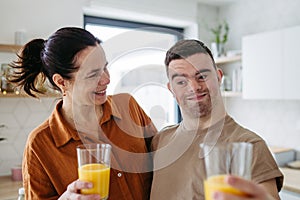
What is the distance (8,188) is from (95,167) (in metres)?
1.69

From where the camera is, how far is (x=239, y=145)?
2.15 feet

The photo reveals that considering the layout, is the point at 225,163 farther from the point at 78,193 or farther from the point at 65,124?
the point at 65,124

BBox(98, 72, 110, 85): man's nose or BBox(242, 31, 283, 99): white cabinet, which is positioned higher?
BBox(242, 31, 283, 99): white cabinet

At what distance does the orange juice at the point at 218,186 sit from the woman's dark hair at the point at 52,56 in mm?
699

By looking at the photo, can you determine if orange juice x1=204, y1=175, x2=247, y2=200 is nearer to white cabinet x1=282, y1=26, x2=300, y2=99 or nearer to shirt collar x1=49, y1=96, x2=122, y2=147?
shirt collar x1=49, y1=96, x2=122, y2=147

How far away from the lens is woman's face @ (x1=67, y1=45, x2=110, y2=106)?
1.11 m

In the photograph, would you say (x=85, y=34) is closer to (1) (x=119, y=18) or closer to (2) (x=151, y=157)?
(2) (x=151, y=157)

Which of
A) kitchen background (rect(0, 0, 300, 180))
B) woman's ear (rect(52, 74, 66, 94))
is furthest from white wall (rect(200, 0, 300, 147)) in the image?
woman's ear (rect(52, 74, 66, 94))

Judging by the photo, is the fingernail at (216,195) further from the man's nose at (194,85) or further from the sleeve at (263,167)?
the man's nose at (194,85)

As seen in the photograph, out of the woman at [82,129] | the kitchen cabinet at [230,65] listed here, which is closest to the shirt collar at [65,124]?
the woman at [82,129]

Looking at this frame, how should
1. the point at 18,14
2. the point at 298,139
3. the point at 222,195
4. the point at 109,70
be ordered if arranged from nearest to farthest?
the point at 222,195 < the point at 109,70 < the point at 18,14 < the point at 298,139

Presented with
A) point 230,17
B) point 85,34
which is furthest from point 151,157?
point 230,17

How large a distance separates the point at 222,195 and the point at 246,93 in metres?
2.72

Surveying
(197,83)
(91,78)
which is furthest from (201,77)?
(91,78)
